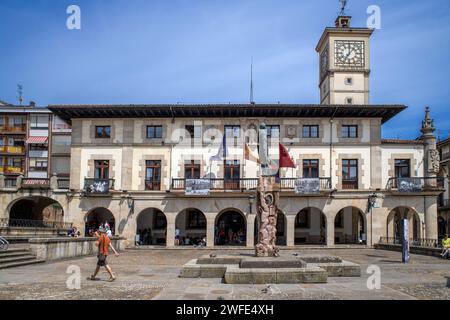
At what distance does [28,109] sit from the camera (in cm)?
5197

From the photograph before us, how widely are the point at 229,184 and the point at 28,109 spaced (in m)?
30.0

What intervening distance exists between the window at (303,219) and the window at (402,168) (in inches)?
282

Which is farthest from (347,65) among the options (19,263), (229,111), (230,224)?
(19,263)

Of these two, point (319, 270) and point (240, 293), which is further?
point (319, 270)

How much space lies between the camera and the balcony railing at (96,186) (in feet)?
107

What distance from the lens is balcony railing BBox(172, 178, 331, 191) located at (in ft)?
107

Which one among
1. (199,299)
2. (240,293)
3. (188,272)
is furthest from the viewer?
(188,272)

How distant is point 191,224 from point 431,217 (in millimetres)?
17442

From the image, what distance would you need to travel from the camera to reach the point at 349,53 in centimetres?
4191

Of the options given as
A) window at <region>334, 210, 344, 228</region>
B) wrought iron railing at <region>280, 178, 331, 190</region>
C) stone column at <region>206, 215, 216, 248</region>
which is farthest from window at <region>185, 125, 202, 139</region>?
window at <region>334, 210, 344, 228</region>

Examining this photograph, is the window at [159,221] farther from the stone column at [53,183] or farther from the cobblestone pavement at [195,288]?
the cobblestone pavement at [195,288]

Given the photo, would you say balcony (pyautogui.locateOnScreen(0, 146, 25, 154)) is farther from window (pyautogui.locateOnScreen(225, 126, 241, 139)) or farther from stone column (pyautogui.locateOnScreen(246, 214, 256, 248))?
stone column (pyautogui.locateOnScreen(246, 214, 256, 248))

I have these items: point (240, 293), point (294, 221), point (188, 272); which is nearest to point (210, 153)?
point (294, 221)
